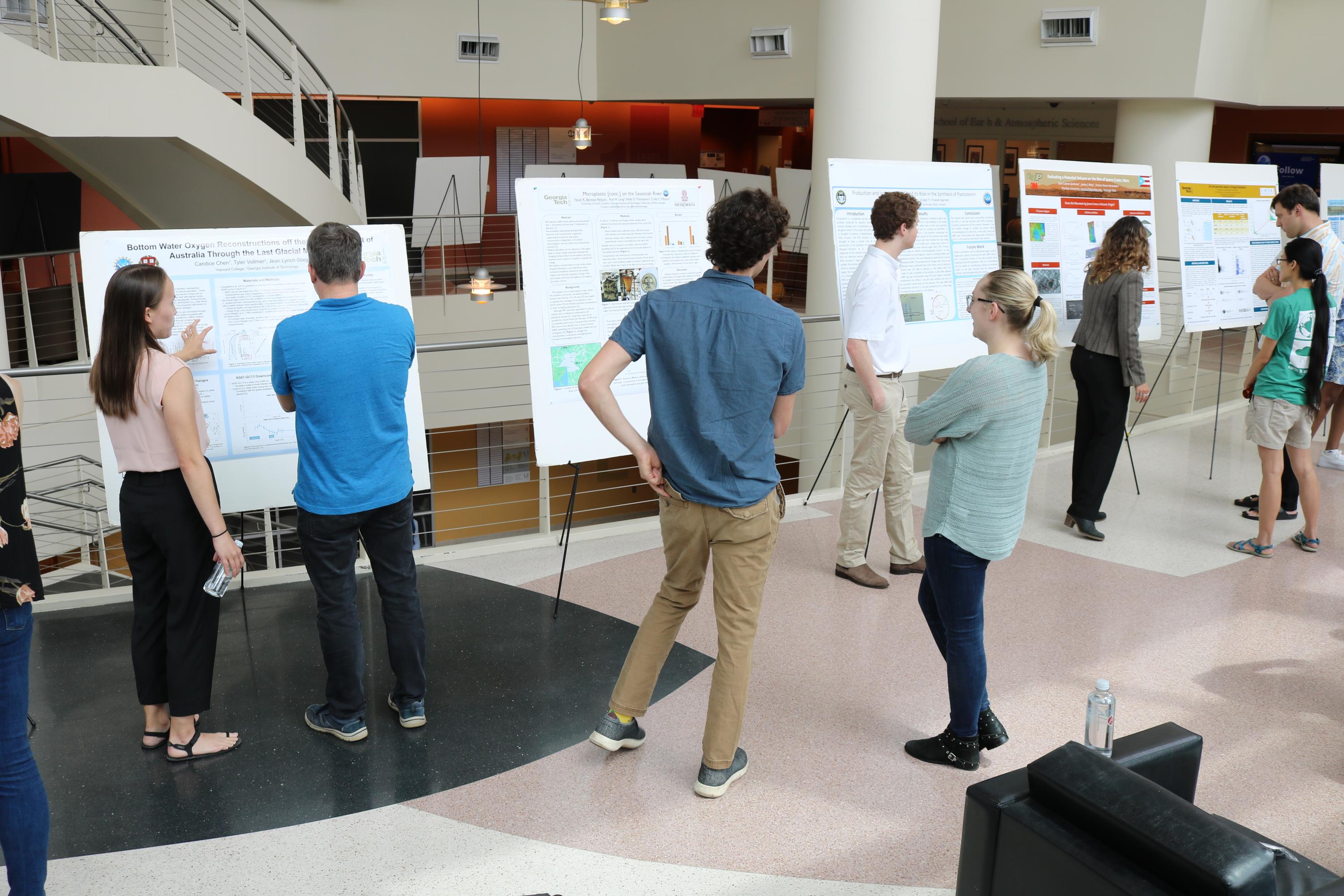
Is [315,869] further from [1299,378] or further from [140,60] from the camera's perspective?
[140,60]

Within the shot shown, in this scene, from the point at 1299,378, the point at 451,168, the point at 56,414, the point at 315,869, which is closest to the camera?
the point at 315,869

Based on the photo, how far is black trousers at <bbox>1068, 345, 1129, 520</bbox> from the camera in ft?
15.5

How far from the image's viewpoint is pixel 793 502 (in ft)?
17.6

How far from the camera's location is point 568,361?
3.66 m

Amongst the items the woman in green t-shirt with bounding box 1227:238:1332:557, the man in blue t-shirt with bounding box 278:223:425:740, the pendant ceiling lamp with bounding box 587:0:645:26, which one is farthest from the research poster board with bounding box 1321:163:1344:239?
the man in blue t-shirt with bounding box 278:223:425:740

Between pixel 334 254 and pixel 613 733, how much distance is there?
4.87 feet

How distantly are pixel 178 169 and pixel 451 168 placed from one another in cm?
254

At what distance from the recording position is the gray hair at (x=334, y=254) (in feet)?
8.77

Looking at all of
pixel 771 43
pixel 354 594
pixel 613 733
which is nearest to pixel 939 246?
pixel 613 733

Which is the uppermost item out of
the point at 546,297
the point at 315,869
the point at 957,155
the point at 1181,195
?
the point at 957,155

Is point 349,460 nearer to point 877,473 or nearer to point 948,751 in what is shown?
point 948,751

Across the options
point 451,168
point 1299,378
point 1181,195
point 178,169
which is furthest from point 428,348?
point 451,168

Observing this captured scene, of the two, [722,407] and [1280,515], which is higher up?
[722,407]

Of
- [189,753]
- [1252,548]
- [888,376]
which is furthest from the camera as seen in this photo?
[1252,548]
